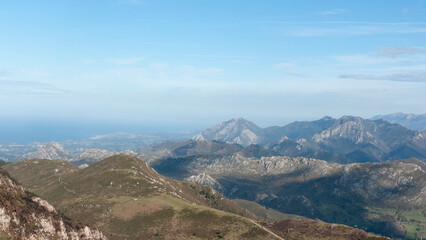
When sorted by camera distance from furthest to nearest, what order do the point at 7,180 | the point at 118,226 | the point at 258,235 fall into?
the point at 118,226 < the point at 258,235 < the point at 7,180

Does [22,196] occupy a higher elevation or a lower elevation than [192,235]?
higher

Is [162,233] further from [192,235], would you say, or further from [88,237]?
[88,237]

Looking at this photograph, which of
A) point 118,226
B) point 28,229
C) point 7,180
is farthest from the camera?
point 118,226

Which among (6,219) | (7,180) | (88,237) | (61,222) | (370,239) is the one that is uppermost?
(7,180)

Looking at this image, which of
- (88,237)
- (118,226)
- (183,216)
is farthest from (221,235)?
(88,237)

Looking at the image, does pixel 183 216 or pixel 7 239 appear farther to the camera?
pixel 183 216

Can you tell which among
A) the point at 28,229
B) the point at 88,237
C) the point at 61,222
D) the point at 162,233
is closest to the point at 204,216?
the point at 162,233

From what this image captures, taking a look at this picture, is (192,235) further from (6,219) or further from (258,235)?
(6,219)
